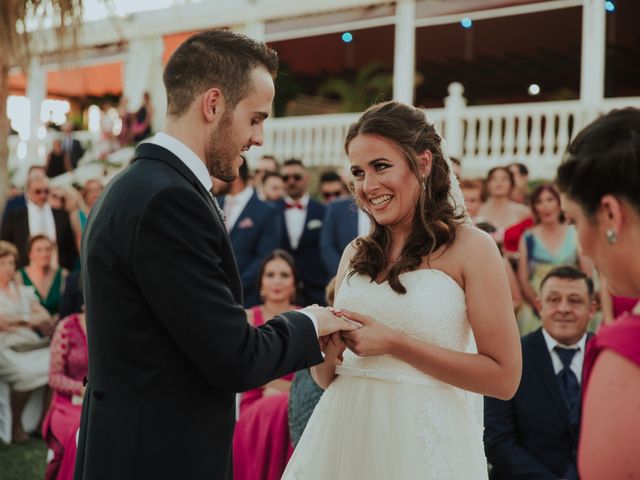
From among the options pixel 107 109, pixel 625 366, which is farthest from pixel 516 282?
pixel 107 109

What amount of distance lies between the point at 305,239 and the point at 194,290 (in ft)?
17.8

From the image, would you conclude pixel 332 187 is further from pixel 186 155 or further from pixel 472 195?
pixel 186 155

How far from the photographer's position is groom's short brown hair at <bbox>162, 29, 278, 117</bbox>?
7.73ft

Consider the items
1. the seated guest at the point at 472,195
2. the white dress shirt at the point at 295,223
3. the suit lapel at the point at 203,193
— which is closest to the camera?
the suit lapel at the point at 203,193

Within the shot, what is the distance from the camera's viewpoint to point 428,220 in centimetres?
295

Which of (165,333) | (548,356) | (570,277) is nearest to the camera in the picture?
(165,333)

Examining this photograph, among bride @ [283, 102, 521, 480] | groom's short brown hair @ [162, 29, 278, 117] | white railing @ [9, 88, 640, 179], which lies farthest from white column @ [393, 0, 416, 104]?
groom's short brown hair @ [162, 29, 278, 117]

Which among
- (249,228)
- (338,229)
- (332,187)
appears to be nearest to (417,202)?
(249,228)

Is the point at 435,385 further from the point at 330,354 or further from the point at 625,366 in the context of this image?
the point at 625,366

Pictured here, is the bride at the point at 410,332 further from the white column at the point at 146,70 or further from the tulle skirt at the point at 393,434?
the white column at the point at 146,70

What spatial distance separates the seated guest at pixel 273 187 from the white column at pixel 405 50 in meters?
8.01

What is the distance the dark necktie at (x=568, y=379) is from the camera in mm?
4430

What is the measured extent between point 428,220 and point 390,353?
49cm

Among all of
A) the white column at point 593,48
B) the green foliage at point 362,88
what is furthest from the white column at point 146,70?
the white column at point 593,48
